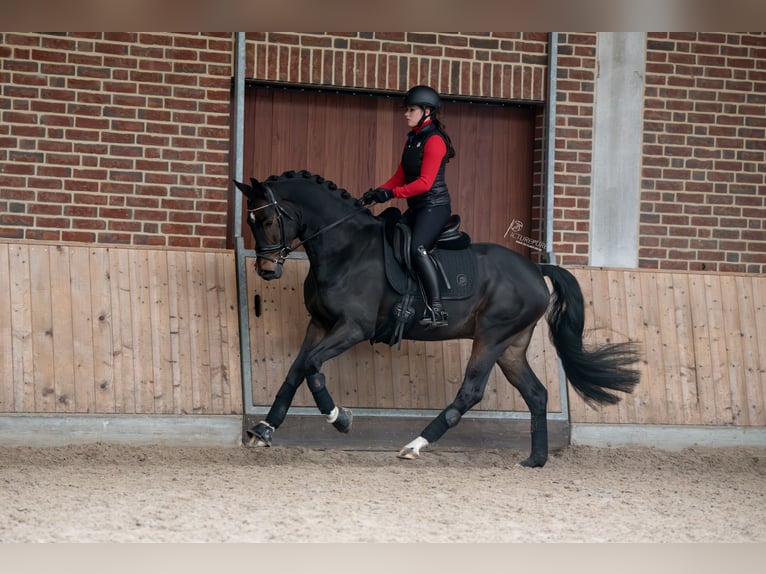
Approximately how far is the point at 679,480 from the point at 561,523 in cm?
212

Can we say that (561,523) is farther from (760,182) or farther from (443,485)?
(760,182)

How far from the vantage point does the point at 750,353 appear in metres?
8.29

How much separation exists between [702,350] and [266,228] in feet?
13.5

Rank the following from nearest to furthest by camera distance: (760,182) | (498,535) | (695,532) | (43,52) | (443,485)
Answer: (498,535) < (695,532) < (443,485) < (43,52) < (760,182)

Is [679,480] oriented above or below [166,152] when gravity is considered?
below

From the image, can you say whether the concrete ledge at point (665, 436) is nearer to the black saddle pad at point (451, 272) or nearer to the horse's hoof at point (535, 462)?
the horse's hoof at point (535, 462)

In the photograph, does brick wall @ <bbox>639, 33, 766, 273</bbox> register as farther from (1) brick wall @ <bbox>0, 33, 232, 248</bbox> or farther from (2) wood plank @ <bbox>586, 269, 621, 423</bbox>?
(1) brick wall @ <bbox>0, 33, 232, 248</bbox>

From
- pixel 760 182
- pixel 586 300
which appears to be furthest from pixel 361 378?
pixel 760 182

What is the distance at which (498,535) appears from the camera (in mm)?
4469

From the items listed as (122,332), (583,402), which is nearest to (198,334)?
(122,332)

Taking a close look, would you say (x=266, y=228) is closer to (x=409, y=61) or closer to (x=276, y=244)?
(x=276, y=244)

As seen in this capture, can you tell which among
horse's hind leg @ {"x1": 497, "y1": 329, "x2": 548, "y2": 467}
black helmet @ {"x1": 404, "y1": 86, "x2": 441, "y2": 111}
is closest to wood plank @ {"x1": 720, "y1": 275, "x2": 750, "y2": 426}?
horse's hind leg @ {"x1": 497, "y1": 329, "x2": 548, "y2": 467}

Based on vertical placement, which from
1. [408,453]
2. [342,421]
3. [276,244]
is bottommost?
[408,453]

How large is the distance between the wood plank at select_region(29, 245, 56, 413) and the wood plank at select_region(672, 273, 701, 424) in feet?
16.7
